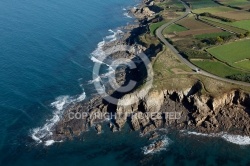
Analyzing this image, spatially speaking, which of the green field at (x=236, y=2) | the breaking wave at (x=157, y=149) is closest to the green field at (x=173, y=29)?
the green field at (x=236, y=2)

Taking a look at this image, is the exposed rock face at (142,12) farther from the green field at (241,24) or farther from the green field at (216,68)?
the green field at (216,68)

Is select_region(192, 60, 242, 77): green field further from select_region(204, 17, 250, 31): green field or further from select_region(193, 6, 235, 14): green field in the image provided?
select_region(193, 6, 235, 14): green field

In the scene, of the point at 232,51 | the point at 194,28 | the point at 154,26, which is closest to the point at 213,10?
the point at 194,28

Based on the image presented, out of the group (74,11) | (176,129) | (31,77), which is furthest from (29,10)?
(176,129)

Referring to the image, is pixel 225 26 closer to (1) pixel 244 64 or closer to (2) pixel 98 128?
(1) pixel 244 64

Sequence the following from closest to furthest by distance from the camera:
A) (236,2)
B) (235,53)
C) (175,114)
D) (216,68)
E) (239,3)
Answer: (175,114) → (216,68) → (235,53) → (239,3) → (236,2)

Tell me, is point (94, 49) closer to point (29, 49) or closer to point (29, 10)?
point (29, 49)
